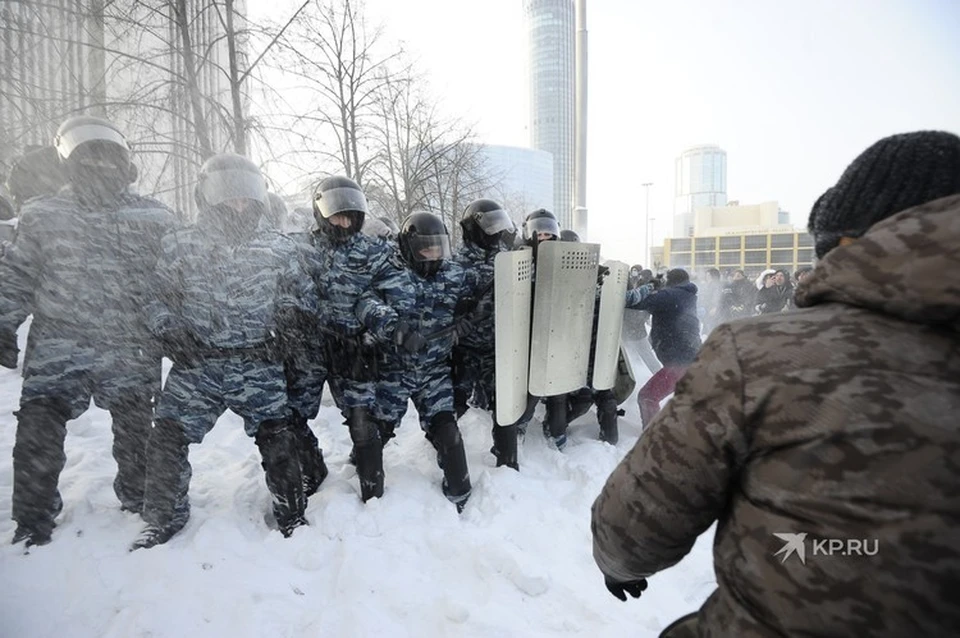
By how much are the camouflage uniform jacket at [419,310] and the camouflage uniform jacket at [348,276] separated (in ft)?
0.29

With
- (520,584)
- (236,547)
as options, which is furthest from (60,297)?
(520,584)

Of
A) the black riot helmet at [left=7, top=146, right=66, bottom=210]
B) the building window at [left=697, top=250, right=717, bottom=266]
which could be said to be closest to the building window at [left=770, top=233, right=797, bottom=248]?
the building window at [left=697, top=250, right=717, bottom=266]

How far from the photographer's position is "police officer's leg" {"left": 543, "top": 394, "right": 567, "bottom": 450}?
4352 millimetres

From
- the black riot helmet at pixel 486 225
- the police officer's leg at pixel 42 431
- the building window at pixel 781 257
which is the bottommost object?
the police officer's leg at pixel 42 431

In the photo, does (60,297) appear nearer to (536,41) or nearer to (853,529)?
(853,529)

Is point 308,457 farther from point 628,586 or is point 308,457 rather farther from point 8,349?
point 628,586

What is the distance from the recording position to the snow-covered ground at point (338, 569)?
88.2 inches

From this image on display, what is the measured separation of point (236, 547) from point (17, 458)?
3.90ft

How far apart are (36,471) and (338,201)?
2153 mm

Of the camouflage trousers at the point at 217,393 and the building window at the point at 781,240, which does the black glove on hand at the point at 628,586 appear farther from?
the building window at the point at 781,240

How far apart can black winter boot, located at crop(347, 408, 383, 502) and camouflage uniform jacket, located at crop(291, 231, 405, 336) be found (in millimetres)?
540

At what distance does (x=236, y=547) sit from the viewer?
270cm
